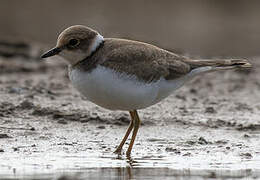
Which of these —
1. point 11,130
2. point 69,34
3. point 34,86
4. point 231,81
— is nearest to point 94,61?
point 69,34

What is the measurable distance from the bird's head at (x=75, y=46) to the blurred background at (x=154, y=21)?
30.9 ft

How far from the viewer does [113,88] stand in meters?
8.23

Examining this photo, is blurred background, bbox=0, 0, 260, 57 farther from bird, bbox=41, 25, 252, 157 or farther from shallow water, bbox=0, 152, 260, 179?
shallow water, bbox=0, 152, 260, 179

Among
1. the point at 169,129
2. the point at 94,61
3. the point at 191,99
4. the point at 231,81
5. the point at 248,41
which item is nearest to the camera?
the point at 94,61

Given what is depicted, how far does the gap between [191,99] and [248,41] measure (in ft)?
26.9

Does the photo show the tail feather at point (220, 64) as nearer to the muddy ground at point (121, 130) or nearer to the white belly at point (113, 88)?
the white belly at point (113, 88)

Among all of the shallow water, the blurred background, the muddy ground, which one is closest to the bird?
the shallow water

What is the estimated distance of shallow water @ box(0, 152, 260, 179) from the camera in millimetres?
7535

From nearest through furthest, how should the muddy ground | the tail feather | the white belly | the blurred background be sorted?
the muddy ground < the white belly < the tail feather < the blurred background

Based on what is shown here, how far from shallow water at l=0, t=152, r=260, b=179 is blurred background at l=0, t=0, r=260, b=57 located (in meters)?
9.79

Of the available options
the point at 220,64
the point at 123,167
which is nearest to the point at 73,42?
the point at 123,167

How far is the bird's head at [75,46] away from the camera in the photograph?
861cm

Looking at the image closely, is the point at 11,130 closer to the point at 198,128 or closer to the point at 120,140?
the point at 120,140

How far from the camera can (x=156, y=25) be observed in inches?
822
